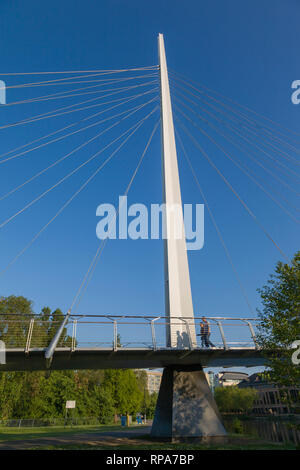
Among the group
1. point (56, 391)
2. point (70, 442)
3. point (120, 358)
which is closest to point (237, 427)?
point (120, 358)

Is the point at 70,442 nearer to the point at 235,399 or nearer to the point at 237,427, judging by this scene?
the point at 237,427

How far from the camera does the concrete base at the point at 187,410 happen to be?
1588 centimetres

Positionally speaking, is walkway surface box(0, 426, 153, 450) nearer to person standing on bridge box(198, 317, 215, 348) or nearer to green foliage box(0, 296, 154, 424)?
person standing on bridge box(198, 317, 215, 348)

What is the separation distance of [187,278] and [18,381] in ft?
96.4

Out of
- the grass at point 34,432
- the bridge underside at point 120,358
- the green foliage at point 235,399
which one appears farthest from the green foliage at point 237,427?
the green foliage at point 235,399

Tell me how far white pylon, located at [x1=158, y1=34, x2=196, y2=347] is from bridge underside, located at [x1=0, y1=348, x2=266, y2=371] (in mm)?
893

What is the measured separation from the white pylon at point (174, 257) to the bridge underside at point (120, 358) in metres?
0.89

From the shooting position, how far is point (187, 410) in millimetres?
16422

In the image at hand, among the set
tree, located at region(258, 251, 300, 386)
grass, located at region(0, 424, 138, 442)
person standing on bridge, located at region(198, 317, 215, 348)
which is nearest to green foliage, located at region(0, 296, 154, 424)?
grass, located at region(0, 424, 138, 442)

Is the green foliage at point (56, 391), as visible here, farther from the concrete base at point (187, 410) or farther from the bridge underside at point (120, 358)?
the concrete base at point (187, 410)

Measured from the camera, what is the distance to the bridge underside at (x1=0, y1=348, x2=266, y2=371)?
15125 mm

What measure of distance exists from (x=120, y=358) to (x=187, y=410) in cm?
415

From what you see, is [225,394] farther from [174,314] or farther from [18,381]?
[174,314]
